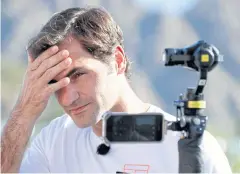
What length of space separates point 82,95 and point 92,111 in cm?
7

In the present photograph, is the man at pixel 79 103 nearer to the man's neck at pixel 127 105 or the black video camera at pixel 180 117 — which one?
the man's neck at pixel 127 105

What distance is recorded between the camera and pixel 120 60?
6.50 ft

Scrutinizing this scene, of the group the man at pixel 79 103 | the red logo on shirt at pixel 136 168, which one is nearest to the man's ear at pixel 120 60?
the man at pixel 79 103

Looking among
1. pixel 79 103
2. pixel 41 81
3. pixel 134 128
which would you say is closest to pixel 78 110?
pixel 79 103

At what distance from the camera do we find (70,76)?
1.75 meters

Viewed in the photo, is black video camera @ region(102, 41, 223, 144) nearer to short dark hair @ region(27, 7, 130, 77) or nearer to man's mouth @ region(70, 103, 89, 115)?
man's mouth @ region(70, 103, 89, 115)

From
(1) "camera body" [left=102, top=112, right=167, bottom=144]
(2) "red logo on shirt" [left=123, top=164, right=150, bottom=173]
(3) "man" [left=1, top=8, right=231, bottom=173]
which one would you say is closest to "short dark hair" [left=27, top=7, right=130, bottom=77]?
(3) "man" [left=1, top=8, right=231, bottom=173]

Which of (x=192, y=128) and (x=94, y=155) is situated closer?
(x=192, y=128)

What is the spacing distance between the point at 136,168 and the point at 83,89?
1.17 feet

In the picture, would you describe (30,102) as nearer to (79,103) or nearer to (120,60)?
(79,103)

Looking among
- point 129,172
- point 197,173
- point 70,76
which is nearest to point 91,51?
point 70,76

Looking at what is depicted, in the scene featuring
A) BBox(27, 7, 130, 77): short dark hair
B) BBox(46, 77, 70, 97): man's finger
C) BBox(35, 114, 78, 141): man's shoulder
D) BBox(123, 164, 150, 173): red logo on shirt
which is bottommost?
BBox(123, 164, 150, 173): red logo on shirt

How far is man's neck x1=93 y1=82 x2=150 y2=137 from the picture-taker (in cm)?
192

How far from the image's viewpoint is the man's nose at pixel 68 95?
175 centimetres
